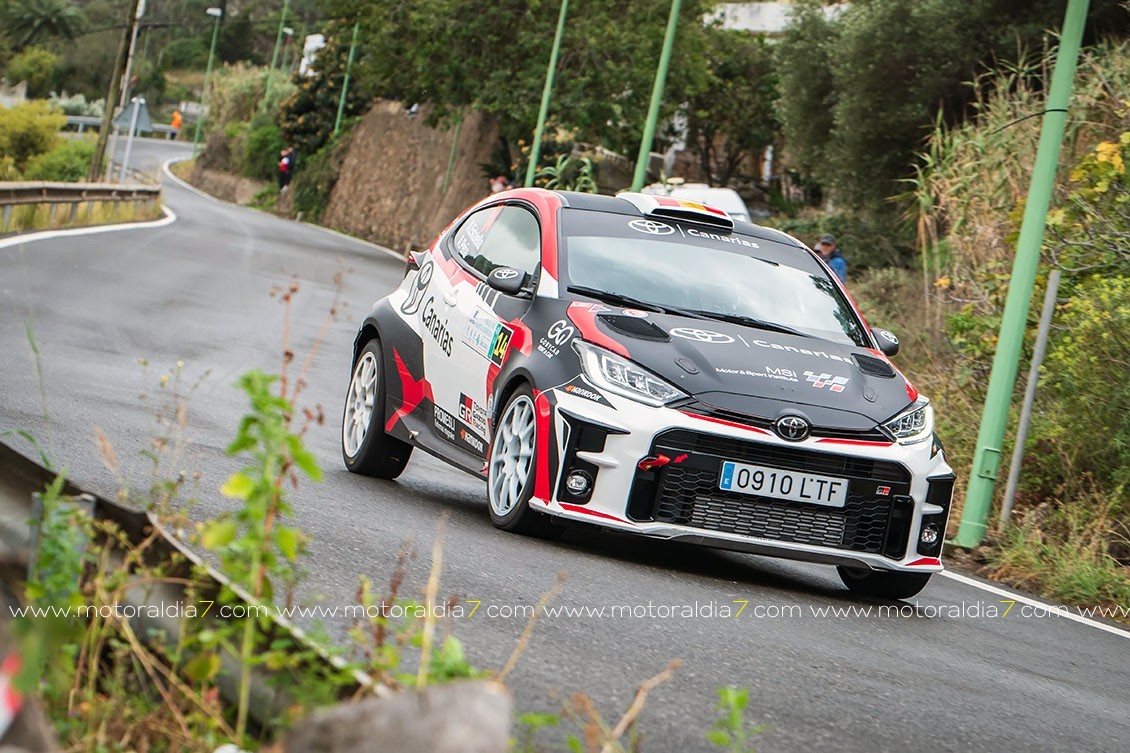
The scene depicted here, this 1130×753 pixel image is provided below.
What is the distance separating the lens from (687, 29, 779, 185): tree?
60.5 metres

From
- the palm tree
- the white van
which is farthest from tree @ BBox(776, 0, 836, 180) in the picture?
the palm tree

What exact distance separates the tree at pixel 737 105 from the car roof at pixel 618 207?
50.3 meters

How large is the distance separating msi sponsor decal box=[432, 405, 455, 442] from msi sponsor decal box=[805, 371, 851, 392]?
1978mm

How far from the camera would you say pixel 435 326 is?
376 inches

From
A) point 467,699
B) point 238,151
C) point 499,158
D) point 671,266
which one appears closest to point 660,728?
point 467,699

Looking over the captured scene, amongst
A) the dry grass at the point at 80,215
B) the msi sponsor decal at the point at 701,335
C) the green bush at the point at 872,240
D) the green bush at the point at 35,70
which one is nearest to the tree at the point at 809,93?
the green bush at the point at 872,240

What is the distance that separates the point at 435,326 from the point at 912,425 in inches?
108

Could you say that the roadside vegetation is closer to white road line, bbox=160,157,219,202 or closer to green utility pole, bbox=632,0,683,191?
green utility pole, bbox=632,0,683,191

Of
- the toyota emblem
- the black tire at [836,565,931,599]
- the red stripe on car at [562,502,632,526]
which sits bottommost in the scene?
the black tire at [836,565,931,599]

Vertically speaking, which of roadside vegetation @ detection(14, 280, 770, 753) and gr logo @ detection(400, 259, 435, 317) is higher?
gr logo @ detection(400, 259, 435, 317)

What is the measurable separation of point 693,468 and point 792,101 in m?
31.0

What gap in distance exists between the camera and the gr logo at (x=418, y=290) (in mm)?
9969

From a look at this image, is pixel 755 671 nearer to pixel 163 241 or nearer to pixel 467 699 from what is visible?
pixel 467 699

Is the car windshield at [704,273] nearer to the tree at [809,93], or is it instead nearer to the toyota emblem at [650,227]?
the toyota emblem at [650,227]
